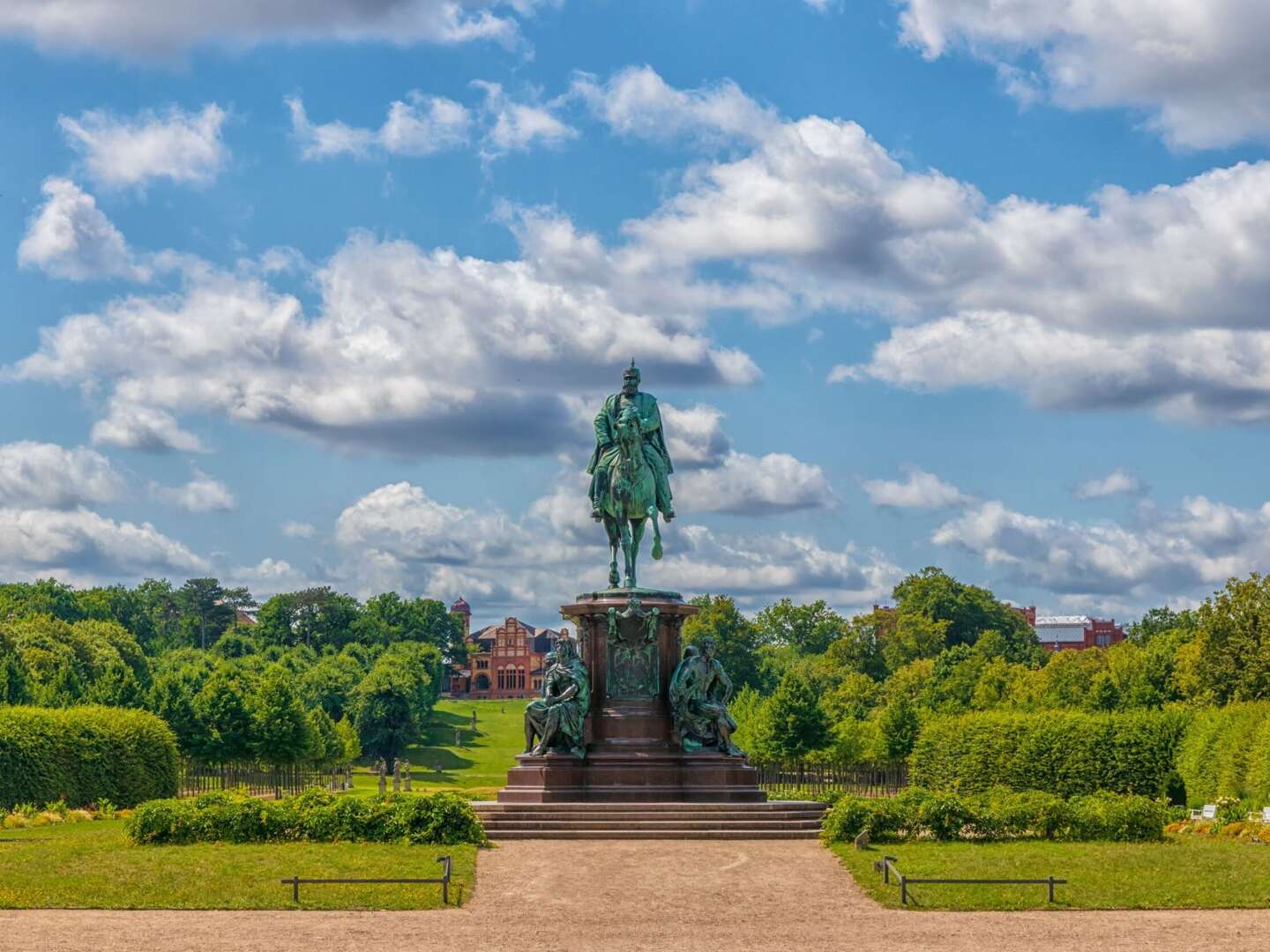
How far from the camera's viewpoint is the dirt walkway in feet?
76.3

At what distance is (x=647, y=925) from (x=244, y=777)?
206 ft

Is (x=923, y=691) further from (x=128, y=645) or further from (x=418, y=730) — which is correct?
(x=128, y=645)

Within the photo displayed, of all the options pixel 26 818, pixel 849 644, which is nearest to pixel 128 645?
pixel 849 644

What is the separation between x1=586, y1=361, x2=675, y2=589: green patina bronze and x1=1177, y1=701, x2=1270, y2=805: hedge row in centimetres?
2196

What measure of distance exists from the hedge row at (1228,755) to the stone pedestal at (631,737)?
70.3 feet

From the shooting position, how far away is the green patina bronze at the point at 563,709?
127 feet

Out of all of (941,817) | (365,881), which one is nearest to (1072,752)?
(941,817)

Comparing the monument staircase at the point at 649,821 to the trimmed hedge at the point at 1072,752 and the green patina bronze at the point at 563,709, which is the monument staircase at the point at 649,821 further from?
the trimmed hedge at the point at 1072,752

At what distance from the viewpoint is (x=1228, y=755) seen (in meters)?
57.5

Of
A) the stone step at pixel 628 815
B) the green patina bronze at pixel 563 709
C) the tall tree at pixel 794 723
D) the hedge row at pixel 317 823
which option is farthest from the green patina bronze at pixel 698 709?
the tall tree at pixel 794 723

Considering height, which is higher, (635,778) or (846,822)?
(635,778)

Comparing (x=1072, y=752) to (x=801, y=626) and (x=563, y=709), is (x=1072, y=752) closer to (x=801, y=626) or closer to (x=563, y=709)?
(x=563, y=709)

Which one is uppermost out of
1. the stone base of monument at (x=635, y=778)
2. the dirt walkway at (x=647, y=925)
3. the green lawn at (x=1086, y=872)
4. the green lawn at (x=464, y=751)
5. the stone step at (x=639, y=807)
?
the stone base of monument at (x=635, y=778)

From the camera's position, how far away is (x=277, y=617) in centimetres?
18850
